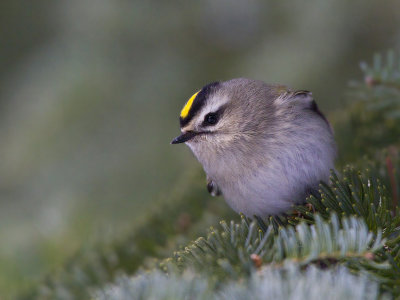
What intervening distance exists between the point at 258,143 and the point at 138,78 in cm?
112

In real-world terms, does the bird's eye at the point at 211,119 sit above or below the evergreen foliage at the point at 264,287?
above

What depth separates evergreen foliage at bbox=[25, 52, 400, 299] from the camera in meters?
0.72

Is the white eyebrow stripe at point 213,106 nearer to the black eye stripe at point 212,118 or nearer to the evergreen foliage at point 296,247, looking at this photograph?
the black eye stripe at point 212,118

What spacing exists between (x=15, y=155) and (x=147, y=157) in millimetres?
677

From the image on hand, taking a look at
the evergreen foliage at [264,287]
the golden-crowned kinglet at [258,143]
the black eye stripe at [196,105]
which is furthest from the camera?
the black eye stripe at [196,105]

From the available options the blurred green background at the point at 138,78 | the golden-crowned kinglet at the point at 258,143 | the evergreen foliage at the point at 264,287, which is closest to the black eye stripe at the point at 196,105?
the golden-crowned kinglet at the point at 258,143

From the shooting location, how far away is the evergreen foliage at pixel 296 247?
72cm

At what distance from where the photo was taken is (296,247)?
2.69 ft

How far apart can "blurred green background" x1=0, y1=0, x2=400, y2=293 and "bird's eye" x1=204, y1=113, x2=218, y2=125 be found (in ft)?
1.51

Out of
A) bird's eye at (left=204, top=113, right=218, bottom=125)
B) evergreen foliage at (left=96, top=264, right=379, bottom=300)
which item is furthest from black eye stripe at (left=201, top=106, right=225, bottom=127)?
evergreen foliage at (left=96, top=264, right=379, bottom=300)

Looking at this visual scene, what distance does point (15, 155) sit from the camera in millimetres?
2295

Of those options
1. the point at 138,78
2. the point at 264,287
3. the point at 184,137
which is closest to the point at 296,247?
the point at 264,287

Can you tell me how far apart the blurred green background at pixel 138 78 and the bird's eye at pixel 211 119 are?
460 millimetres

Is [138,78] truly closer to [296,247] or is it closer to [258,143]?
[258,143]
